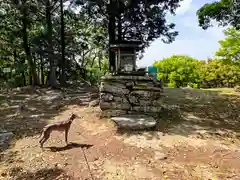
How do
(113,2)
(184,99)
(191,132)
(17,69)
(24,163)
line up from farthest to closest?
(17,69) → (113,2) → (184,99) → (191,132) → (24,163)

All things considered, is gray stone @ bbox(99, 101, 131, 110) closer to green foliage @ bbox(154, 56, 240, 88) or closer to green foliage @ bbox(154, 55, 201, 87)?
green foliage @ bbox(154, 56, 240, 88)

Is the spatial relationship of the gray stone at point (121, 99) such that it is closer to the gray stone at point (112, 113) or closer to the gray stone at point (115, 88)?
the gray stone at point (115, 88)

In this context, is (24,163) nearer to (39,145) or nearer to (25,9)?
(39,145)

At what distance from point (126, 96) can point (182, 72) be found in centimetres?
1751

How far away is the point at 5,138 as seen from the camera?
508 centimetres

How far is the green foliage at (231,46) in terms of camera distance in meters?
11.9

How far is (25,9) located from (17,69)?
3.29 m

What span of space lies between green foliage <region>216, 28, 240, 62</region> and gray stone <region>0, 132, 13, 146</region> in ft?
36.7

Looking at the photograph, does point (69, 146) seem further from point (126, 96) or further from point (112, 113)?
point (126, 96)

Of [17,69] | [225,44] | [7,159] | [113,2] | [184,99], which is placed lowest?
[7,159]

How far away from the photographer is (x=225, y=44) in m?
12.5

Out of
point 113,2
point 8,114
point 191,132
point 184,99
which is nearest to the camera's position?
point 191,132

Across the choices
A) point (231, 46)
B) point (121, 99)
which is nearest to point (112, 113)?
point (121, 99)

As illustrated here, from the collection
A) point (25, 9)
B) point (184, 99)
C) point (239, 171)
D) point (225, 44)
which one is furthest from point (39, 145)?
point (225, 44)
